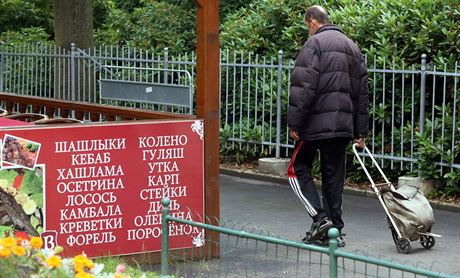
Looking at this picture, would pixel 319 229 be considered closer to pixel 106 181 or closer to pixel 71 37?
pixel 106 181

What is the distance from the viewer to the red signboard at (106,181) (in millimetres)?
7086

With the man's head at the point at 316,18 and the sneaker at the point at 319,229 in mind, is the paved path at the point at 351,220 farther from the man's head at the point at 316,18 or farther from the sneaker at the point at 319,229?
the man's head at the point at 316,18

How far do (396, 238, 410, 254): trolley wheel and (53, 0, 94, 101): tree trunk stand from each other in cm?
843

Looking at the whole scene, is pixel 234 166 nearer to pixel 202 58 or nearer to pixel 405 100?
pixel 405 100

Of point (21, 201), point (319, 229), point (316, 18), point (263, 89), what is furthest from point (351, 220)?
point (21, 201)

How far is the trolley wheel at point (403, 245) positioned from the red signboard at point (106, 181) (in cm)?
161

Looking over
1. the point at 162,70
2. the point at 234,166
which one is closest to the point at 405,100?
the point at 234,166

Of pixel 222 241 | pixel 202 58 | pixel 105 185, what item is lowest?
pixel 222 241

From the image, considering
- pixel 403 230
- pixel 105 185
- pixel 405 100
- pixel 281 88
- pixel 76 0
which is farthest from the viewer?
pixel 76 0

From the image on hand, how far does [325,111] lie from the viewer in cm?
817

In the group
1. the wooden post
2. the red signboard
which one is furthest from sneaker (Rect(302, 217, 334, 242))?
the red signboard

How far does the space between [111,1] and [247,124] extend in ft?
33.3

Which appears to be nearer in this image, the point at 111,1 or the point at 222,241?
the point at 222,241

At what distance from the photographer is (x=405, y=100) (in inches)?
447
